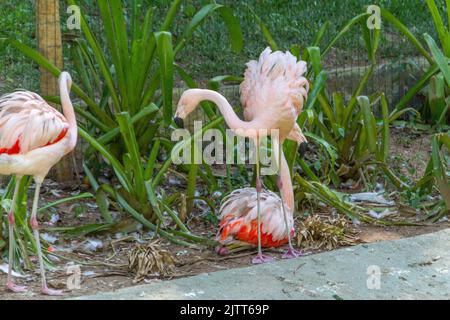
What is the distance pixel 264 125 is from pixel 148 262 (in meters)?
0.91

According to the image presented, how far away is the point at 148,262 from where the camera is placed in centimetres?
432

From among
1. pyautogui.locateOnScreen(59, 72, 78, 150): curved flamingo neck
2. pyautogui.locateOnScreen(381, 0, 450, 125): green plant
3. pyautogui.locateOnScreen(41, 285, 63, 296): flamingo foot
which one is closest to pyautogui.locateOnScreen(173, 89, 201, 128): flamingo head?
pyautogui.locateOnScreen(59, 72, 78, 150): curved flamingo neck

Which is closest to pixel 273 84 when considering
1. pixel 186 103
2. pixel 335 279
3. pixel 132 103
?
pixel 186 103

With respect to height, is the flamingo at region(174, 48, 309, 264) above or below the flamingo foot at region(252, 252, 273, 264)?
above

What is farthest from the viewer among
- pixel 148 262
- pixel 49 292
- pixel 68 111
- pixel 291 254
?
pixel 291 254

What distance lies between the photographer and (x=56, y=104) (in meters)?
5.61

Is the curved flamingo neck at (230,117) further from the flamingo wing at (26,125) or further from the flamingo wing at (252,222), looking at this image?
the flamingo wing at (26,125)

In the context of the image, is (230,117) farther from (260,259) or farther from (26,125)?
(26,125)

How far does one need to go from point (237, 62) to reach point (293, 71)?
7.61 ft

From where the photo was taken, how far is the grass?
638 centimetres

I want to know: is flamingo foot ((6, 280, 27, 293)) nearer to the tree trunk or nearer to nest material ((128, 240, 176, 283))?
nest material ((128, 240, 176, 283))

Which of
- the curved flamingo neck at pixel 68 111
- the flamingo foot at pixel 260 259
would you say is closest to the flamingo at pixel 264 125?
the flamingo foot at pixel 260 259

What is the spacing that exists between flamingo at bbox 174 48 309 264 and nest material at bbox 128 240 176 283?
1.31ft

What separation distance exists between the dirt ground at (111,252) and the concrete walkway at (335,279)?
306 millimetres
